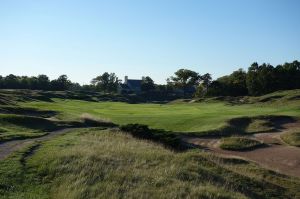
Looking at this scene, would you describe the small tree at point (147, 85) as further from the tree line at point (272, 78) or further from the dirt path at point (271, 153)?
the dirt path at point (271, 153)

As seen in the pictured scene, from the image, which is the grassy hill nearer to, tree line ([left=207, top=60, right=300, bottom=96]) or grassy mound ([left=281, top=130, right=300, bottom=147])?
grassy mound ([left=281, top=130, right=300, bottom=147])

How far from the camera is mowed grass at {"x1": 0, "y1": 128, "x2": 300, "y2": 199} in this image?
1504cm

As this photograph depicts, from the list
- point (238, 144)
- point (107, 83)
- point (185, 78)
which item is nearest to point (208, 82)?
point (185, 78)

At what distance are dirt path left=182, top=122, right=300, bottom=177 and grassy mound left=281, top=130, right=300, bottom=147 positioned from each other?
0.43m

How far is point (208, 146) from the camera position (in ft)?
116

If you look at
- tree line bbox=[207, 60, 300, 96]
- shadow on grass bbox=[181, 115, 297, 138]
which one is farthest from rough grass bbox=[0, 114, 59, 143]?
tree line bbox=[207, 60, 300, 96]

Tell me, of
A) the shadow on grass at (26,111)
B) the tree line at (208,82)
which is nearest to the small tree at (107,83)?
the tree line at (208,82)

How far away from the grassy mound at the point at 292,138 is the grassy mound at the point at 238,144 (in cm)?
268

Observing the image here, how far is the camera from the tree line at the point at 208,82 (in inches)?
3841

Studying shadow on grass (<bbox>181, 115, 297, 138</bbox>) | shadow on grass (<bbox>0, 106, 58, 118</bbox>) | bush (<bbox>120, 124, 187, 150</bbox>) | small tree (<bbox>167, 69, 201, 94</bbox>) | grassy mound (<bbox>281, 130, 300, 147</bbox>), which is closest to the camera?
bush (<bbox>120, 124, 187, 150</bbox>)

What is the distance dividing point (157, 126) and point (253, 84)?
57.5 metres

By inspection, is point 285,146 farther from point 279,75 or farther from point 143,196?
point 279,75

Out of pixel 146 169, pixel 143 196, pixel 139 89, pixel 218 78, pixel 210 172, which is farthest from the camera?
pixel 139 89

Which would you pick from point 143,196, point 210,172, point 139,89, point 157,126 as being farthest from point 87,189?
point 139,89
